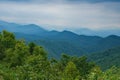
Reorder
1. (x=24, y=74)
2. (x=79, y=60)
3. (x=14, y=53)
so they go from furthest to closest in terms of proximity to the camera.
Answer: (x=79, y=60) < (x=14, y=53) < (x=24, y=74)

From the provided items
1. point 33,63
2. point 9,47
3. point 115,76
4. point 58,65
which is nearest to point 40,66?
point 33,63

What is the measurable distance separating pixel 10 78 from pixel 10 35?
32.0 metres

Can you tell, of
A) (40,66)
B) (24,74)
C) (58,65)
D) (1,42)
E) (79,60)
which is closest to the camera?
(24,74)

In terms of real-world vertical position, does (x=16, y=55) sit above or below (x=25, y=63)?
above

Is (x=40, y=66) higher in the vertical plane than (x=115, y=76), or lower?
lower

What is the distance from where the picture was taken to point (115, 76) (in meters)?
14.2

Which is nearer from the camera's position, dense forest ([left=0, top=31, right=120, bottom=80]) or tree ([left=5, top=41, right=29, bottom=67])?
dense forest ([left=0, top=31, right=120, bottom=80])

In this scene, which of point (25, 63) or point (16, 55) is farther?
point (16, 55)

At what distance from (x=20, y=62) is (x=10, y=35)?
9.21 m

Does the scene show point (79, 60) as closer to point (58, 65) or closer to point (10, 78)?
point (58, 65)

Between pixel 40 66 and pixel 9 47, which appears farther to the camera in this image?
pixel 9 47

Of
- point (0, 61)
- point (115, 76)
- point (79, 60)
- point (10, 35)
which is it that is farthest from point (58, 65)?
point (115, 76)

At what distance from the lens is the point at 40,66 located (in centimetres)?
4944

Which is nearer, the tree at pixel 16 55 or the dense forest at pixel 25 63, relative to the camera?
the dense forest at pixel 25 63
